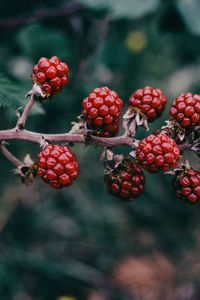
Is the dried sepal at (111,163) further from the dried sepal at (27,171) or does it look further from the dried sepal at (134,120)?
the dried sepal at (27,171)

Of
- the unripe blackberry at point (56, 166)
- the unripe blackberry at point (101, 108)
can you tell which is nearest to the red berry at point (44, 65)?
the unripe blackberry at point (101, 108)

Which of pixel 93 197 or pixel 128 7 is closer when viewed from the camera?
pixel 128 7

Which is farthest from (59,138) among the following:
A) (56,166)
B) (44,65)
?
(44,65)

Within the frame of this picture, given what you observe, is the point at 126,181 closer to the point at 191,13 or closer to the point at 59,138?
the point at 59,138

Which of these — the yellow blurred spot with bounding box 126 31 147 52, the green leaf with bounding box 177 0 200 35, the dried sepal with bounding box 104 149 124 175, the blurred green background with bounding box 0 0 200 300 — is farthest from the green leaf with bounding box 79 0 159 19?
the dried sepal with bounding box 104 149 124 175

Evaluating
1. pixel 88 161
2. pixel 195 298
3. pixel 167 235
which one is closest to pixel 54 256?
pixel 88 161

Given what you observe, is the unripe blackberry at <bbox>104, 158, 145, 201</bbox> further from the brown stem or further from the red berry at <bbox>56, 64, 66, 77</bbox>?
the red berry at <bbox>56, 64, 66, 77</bbox>

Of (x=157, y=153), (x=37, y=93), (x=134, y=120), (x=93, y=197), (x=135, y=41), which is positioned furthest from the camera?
(x=93, y=197)
